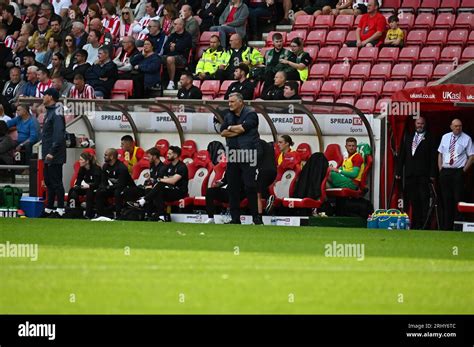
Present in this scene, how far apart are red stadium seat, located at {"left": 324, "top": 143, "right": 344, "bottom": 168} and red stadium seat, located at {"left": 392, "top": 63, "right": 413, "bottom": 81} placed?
267 cm

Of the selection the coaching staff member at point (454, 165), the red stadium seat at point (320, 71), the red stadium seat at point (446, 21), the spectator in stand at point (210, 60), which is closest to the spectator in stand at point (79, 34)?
the spectator in stand at point (210, 60)

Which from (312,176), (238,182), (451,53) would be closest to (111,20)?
(451,53)

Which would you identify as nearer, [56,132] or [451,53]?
[56,132]

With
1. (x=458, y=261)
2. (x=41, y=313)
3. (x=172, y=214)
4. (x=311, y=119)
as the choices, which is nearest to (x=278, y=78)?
(x=311, y=119)

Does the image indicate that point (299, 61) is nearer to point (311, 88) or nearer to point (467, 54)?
point (311, 88)

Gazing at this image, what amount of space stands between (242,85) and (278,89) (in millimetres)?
1088

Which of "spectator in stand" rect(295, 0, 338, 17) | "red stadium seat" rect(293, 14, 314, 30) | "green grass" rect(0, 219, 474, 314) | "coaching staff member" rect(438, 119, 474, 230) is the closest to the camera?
"green grass" rect(0, 219, 474, 314)

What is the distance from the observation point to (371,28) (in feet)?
94.1

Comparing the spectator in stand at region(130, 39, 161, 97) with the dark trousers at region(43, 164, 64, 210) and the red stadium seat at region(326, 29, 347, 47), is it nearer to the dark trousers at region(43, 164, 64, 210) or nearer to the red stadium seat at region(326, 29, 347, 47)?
the red stadium seat at region(326, 29, 347, 47)

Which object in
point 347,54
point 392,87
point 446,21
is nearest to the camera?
point 392,87

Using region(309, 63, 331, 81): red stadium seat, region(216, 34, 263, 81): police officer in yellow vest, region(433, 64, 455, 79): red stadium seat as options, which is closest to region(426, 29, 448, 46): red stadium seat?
region(433, 64, 455, 79): red stadium seat

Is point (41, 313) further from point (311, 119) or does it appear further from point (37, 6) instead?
point (37, 6)

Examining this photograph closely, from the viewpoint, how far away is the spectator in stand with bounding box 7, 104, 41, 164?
2838cm

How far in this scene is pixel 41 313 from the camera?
11.9m
